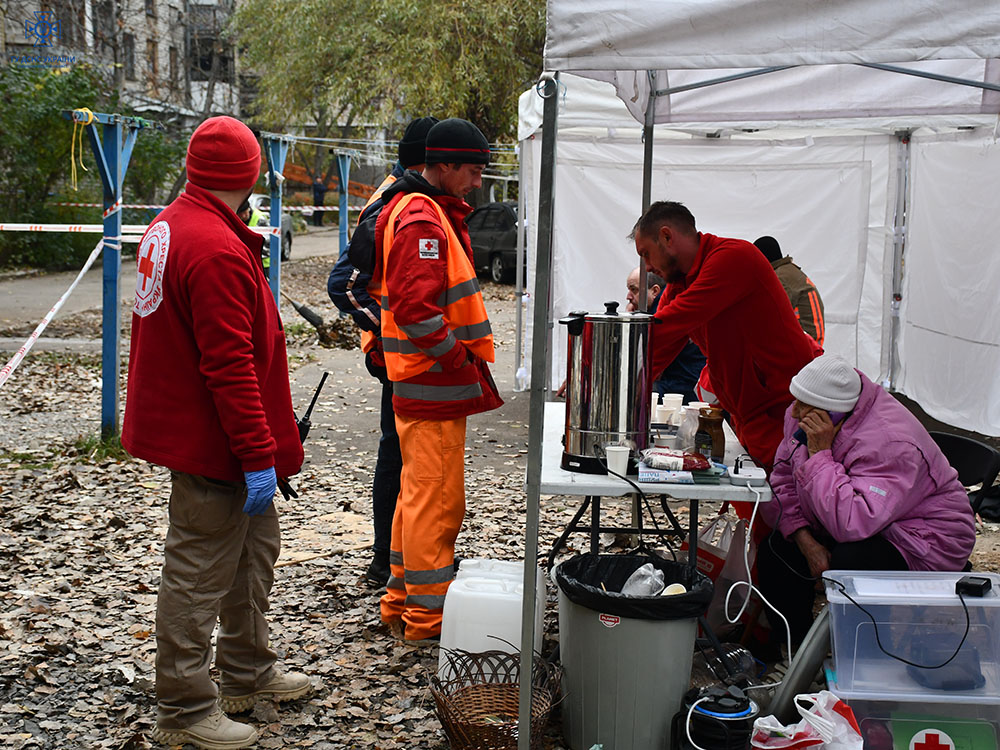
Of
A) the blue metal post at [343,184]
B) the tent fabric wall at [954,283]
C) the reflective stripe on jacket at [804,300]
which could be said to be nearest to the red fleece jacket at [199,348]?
the reflective stripe on jacket at [804,300]

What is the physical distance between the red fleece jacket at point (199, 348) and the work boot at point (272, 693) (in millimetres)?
942

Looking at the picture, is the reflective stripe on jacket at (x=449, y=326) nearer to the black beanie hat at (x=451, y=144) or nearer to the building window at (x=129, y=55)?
the black beanie hat at (x=451, y=144)

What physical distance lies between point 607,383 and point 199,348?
136 cm

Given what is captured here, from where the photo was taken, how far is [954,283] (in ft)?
30.0

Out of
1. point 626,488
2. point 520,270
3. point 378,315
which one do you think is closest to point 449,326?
point 378,315

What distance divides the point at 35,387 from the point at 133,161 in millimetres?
14853

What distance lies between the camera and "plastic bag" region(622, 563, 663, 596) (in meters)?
3.44

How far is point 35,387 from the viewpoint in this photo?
10.1 metres

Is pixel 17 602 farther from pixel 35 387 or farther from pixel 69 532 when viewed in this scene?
pixel 35 387

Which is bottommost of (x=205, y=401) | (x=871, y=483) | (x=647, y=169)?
(x=871, y=483)

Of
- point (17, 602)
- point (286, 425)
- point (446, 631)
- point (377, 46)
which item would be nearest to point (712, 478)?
point (446, 631)

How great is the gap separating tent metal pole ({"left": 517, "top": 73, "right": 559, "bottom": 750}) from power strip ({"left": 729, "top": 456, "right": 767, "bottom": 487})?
73 cm

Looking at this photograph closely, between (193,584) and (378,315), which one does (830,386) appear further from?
(193,584)

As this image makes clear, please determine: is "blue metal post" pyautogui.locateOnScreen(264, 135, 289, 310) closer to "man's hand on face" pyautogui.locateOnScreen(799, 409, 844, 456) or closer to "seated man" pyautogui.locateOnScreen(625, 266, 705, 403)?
"seated man" pyautogui.locateOnScreen(625, 266, 705, 403)
